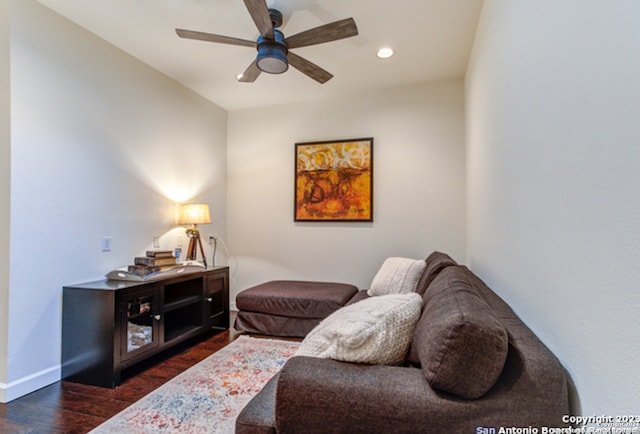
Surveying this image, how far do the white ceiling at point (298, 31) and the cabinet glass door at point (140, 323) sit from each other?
7.17 feet

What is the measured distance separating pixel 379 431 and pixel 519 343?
530 millimetres

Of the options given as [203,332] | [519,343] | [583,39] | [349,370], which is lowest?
[203,332]

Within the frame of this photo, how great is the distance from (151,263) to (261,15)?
2.21 metres

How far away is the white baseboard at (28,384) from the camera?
7.02 ft

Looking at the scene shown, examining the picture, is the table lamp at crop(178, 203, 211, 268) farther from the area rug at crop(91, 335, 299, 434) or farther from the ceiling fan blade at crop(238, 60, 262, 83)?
the ceiling fan blade at crop(238, 60, 262, 83)

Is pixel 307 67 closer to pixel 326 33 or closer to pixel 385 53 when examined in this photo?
pixel 326 33

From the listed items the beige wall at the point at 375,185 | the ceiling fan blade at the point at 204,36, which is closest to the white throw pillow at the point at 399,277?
the beige wall at the point at 375,185

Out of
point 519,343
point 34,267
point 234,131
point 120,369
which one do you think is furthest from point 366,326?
point 234,131

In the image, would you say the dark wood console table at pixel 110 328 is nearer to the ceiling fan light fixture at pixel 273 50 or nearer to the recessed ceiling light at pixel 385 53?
the ceiling fan light fixture at pixel 273 50

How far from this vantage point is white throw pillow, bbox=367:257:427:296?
286 centimetres

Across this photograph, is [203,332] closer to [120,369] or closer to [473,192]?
[120,369]

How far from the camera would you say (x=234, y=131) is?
181 inches

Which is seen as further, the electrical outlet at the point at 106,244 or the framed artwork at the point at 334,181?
the framed artwork at the point at 334,181

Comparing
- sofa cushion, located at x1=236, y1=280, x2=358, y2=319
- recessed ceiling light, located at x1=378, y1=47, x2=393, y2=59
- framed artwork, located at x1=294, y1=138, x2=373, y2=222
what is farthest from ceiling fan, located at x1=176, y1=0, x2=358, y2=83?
sofa cushion, located at x1=236, y1=280, x2=358, y2=319
